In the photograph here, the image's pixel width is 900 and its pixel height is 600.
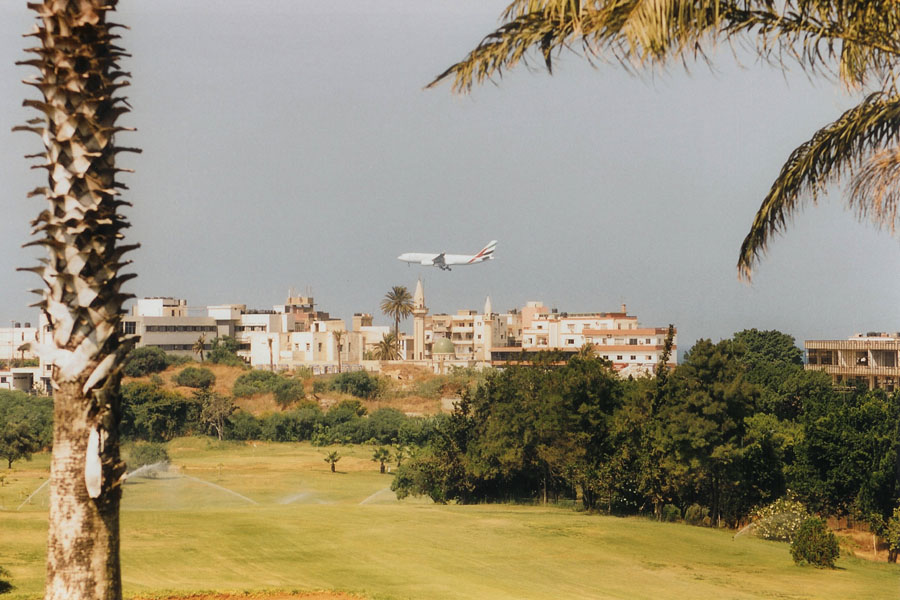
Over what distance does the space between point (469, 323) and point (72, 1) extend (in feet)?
544

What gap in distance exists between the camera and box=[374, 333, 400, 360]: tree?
15612 centimetres

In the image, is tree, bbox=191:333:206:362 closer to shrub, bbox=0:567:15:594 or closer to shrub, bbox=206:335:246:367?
shrub, bbox=206:335:246:367

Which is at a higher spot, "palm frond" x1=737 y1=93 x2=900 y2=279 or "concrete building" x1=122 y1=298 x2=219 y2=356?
"concrete building" x1=122 y1=298 x2=219 y2=356

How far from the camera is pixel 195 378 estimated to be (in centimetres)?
12225

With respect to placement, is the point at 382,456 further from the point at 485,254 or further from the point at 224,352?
the point at 485,254

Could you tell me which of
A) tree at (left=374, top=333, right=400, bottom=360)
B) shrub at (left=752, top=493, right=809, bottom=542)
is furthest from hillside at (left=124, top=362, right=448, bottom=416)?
shrub at (left=752, top=493, right=809, bottom=542)

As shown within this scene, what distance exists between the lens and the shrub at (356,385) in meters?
123

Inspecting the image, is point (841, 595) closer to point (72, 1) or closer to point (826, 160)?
point (826, 160)

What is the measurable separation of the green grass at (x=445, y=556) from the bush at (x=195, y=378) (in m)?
82.1

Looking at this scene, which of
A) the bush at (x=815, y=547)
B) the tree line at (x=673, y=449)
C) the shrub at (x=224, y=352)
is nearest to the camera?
the bush at (x=815, y=547)

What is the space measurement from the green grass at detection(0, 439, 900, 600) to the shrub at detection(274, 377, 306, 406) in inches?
2844

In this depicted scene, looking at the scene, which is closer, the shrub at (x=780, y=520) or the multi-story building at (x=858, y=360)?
the shrub at (x=780, y=520)

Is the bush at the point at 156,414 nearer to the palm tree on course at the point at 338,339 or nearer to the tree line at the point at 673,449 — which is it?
the tree line at the point at 673,449

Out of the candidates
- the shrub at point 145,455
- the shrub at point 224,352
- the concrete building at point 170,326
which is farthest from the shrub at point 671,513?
the concrete building at point 170,326
